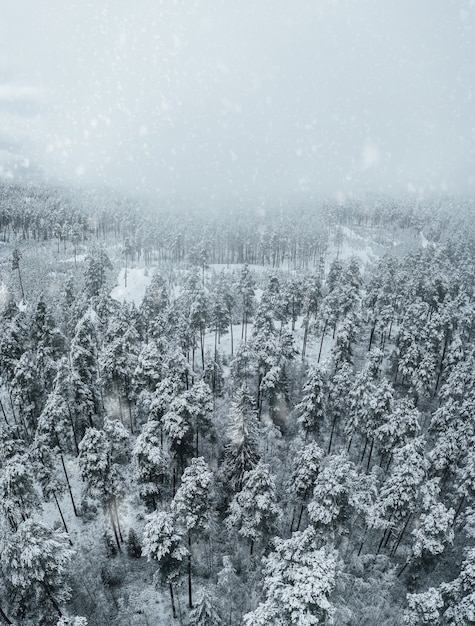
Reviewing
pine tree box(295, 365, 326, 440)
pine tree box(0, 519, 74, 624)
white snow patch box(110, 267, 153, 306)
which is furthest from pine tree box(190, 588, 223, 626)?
white snow patch box(110, 267, 153, 306)

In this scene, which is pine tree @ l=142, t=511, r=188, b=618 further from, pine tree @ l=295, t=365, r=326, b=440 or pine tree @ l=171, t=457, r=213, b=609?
pine tree @ l=295, t=365, r=326, b=440

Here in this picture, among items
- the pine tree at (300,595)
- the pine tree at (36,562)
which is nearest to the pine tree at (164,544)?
the pine tree at (36,562)

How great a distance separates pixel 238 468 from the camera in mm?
32844

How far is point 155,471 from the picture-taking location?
29531 mm

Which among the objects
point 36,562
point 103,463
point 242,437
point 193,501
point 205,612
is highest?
point 103,463

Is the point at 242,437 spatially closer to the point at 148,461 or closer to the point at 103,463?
the point at 148,461

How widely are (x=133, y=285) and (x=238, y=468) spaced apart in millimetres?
76094

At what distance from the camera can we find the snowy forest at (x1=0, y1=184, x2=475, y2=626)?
79.1 feet

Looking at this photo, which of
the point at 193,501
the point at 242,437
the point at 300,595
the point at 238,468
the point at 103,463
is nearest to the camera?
the point at 300,595

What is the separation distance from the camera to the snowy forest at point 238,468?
24109 millimetres

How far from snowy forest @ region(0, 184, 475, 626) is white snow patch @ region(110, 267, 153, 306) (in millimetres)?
21659

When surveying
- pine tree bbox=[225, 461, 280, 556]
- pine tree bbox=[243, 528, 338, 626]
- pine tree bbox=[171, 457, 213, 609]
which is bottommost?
pine tree bbox=[225, 461, 280, 556]

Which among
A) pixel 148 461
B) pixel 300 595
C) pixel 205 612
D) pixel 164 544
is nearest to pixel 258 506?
pixel 205 612

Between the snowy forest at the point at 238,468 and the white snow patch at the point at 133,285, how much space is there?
2166 cm
